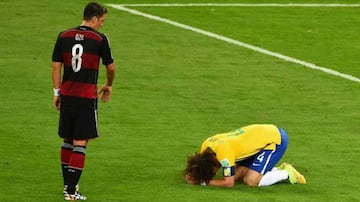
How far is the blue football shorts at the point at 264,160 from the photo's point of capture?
15.9 meters

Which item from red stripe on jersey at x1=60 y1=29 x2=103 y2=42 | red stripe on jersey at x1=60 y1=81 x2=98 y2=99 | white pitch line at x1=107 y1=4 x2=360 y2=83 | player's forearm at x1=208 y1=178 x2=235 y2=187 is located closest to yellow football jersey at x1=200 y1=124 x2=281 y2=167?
player's forearm at x1=208 y1=178 x2=235 y2=187

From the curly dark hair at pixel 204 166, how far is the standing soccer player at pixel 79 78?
4.65ft

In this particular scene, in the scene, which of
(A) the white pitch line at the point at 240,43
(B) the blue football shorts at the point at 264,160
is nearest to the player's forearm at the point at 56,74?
(B) the blue football shorts at the point at 264,160

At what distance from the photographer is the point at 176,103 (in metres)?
21.6

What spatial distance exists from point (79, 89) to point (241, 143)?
222cm

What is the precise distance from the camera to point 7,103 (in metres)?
21.3

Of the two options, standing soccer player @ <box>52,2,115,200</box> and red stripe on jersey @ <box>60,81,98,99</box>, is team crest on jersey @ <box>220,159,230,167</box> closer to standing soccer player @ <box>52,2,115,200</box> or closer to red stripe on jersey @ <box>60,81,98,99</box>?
standing soccer player @ <box>52,2,115,200</box>

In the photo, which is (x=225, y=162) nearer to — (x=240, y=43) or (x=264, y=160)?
(x=264, y=160)

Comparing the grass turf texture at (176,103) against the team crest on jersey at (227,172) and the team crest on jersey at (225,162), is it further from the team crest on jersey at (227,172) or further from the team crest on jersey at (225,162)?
the team crest on jersey at (225,162)

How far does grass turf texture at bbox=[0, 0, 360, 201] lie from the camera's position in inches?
623

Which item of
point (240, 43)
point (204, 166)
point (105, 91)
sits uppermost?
point (105, 91)

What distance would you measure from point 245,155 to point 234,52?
1096 cm

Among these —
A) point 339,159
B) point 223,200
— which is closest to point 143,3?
point 339,159

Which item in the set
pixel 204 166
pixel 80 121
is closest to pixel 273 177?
pixel 204 166
